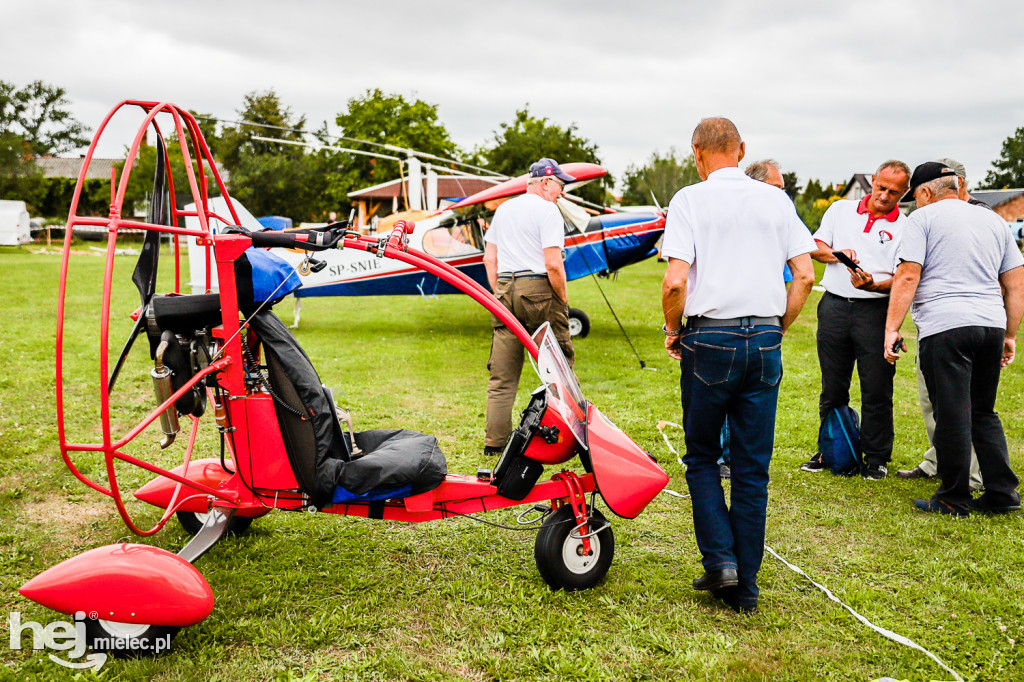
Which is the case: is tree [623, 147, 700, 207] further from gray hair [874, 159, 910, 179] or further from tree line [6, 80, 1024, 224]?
gray hair [874, 159, 910, 179]

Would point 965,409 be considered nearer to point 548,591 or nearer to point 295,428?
point 548,591

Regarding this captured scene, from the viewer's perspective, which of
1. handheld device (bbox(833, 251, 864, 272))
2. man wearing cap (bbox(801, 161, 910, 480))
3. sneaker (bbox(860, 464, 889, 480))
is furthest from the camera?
sneaker (bbox(860, 464, 889, 480))

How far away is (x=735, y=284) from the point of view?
292 centimetres

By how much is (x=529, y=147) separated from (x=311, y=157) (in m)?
13.3

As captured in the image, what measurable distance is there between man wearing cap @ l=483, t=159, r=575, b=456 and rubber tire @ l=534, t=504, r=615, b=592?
1.87 meters

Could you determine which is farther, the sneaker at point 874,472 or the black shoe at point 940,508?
the sneaker at point 874,472

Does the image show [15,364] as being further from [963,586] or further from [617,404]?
[963,586]

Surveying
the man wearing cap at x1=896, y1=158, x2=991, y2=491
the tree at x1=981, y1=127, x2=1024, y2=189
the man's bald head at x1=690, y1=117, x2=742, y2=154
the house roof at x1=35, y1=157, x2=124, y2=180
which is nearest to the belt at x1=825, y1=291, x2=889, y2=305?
the man wearing cap at x1=896, y1=158, x2=991, y2=491

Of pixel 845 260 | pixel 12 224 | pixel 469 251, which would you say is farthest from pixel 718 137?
pixel 12 224

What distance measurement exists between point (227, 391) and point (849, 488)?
3835 mm

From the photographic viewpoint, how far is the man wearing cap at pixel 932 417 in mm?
4125

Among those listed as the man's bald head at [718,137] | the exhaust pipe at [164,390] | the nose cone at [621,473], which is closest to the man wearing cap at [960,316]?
the man's bald head at [718,137]

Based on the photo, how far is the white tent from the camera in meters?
31.9

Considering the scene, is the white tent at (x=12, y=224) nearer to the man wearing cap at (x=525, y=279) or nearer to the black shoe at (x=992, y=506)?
the man wearing cap at (x=525, y=279)
